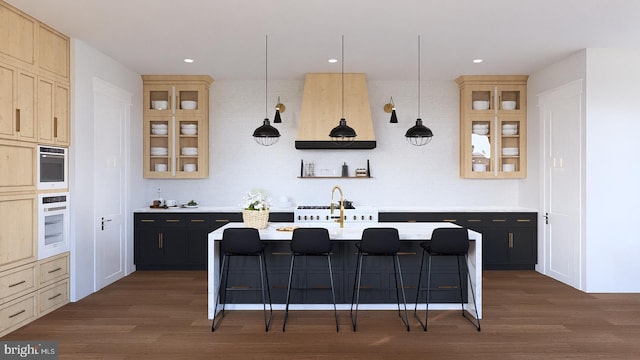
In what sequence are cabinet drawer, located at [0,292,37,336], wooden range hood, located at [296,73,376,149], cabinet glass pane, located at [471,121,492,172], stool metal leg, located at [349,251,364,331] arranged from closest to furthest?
1. cabinet drawer, located at [0,292,37,336]
2. stool metal leg, located at [349,251,364,331]
3. wooden range hood, located at [296,73,376,149]
4. cabinet glass pane, located at [471,121,492,172]

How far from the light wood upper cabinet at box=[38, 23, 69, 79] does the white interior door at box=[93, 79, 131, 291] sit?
20.6 inches

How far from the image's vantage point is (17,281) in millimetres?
3852

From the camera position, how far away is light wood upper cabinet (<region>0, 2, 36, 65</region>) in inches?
147

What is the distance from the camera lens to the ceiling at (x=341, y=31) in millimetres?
3881

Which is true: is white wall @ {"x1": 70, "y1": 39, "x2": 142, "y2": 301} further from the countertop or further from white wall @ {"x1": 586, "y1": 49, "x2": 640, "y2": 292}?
white wall @ {"x1": 586, "y1": 49, "x2": 640, "y2": 292}

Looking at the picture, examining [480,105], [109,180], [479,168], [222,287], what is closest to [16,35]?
[109,180]

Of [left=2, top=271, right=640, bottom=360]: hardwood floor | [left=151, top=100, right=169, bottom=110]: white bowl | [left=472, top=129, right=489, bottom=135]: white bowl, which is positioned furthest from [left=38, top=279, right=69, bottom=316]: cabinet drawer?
[left=472, top=129, right=489, bottom=135]: white bowl

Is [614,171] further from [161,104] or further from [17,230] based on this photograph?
[17,230]

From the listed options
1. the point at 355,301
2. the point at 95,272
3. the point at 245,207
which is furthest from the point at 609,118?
the point at 95,272

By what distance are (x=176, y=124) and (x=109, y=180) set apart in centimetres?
149

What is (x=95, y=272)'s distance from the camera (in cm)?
509

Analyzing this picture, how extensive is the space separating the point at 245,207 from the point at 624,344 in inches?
147

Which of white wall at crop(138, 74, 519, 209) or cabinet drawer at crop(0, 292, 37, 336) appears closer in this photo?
cabinet drawer at crop(0, 292, 37, 336)

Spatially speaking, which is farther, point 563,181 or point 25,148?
point 563,181
